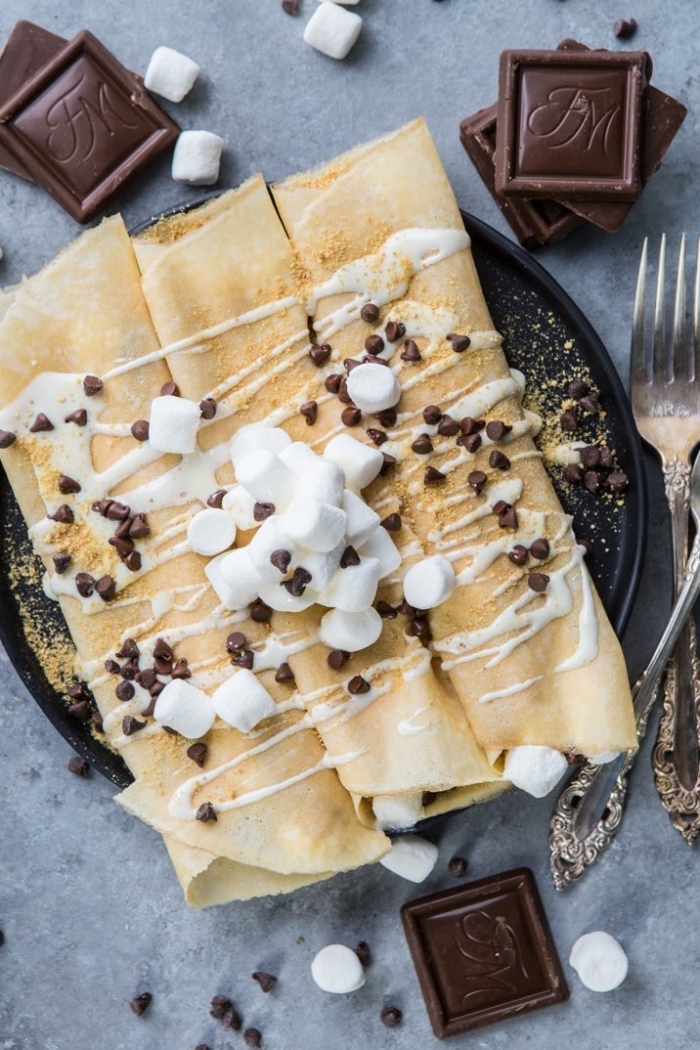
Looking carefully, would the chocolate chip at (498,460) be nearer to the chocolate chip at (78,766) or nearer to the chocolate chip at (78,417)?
Result: the chocolate chip at (78,417)

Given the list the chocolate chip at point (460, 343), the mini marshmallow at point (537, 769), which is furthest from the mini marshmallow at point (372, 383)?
the mini marshmallow at point (537, 769)

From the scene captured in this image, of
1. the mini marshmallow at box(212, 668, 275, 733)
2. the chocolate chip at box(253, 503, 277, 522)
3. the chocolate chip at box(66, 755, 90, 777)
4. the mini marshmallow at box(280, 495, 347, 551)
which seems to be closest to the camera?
the mini marshmallow at box(280, 495, 347, 551)

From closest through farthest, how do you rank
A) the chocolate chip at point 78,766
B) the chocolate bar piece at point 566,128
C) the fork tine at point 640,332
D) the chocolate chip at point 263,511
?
the chocolate chip at point 263,511
the chocolate bar piece at point 566,128
the fork tine at point 640,332
the chocolate chip at point 78,766

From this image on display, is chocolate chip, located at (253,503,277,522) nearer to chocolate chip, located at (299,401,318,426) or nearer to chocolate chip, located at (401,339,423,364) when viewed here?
chocolate chip, located at (299,401,318,426)

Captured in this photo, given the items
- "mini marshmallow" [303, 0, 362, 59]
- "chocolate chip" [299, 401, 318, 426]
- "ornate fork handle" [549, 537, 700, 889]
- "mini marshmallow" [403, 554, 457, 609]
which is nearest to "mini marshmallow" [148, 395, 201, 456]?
"chocolate chip" [299, 401, 318, 426]

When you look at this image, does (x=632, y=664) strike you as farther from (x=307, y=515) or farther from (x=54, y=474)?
(x=54, y=474)

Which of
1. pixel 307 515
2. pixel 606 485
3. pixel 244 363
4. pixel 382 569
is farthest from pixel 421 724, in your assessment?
pixel 244 363
